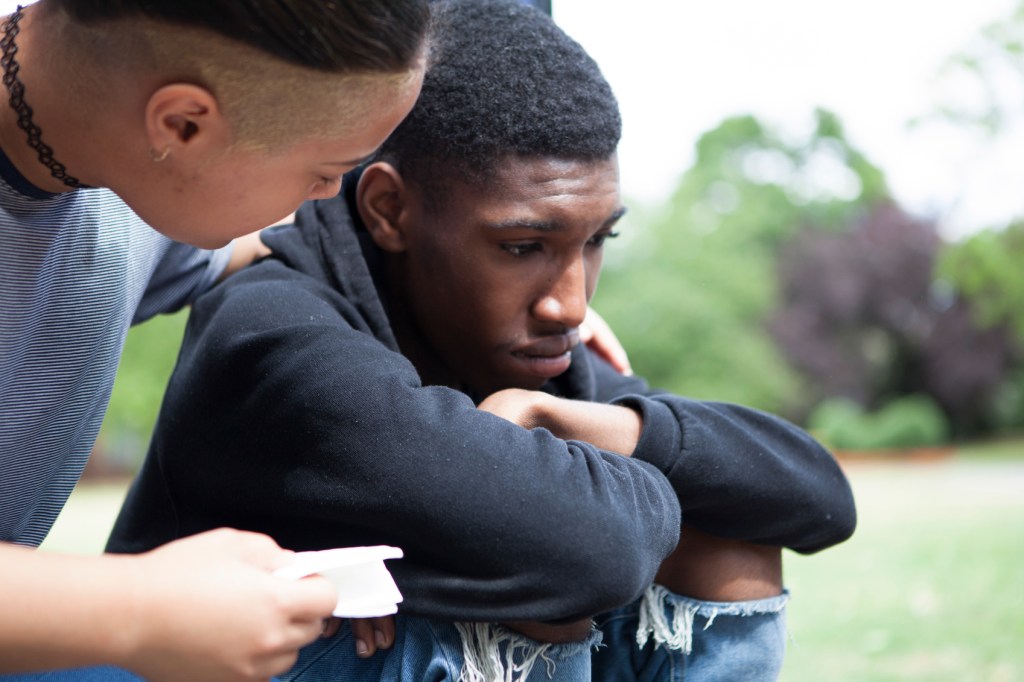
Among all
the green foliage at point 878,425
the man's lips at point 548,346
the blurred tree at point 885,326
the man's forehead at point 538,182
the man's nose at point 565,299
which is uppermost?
the man's forehead at point 538,182

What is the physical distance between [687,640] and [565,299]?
1.60 feet

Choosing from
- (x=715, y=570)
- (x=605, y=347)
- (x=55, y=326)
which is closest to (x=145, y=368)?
(x=605, y=347)

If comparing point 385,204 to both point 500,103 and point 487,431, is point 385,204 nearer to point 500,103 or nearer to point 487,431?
point 500,103

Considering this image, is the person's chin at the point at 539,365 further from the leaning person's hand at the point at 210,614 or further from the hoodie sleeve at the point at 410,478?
the leaning person's hand at the point at 210,614

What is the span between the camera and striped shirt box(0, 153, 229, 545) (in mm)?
1259

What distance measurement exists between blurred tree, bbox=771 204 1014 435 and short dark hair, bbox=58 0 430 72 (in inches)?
438

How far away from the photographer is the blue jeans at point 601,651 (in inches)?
48.3

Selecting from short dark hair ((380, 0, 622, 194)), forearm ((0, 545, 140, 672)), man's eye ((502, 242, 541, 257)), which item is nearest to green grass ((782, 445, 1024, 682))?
man's eye ((502, 242, 541, 257))

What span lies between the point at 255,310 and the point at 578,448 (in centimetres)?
44

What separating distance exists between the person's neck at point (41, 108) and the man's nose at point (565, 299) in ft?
2.07

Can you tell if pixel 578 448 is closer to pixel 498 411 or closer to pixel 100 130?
pixel 498 411

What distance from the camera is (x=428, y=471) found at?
44.8 inches

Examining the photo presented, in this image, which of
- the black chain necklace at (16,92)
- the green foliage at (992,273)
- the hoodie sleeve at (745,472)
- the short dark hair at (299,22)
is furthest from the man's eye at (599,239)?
the green foliage at (992,273)

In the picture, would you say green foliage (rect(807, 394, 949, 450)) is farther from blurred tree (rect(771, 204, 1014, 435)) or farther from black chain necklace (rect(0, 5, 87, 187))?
black chain necklace (rect(0, 5, 87, 187))
